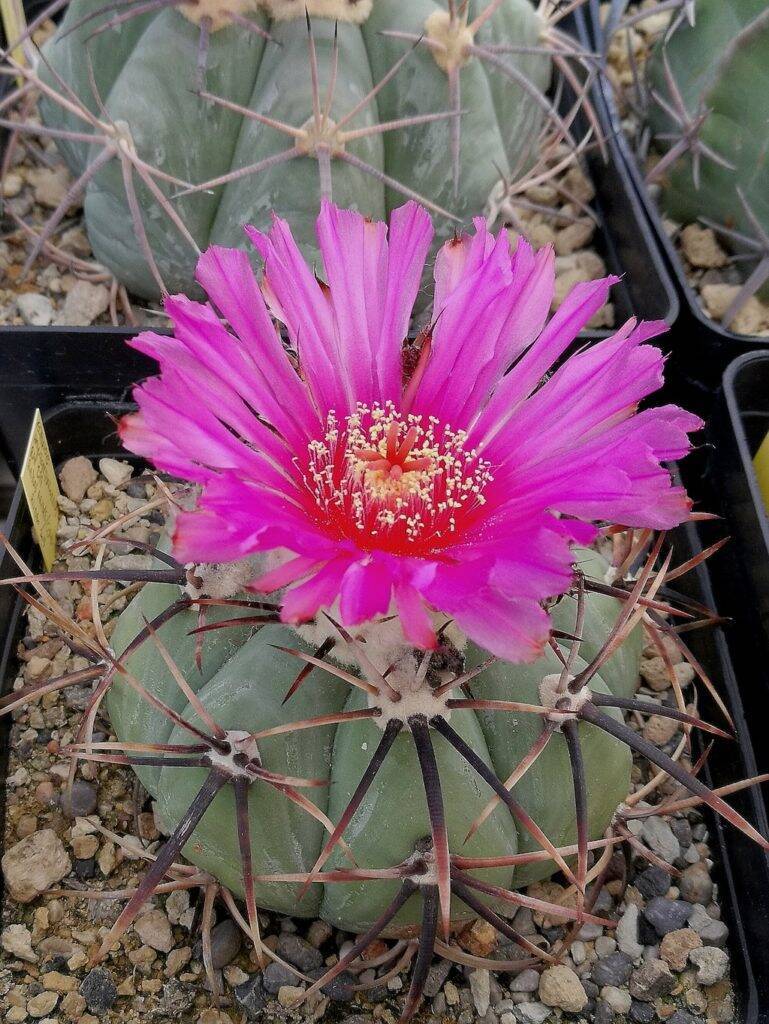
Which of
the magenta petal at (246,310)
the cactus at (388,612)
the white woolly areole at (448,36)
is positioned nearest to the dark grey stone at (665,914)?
the cactus at (388,612)

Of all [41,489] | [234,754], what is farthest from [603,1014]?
[41,489]

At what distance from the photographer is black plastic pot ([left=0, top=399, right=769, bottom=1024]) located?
2.83 feet

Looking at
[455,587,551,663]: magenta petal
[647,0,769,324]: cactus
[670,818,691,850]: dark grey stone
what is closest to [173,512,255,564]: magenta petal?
[455,587,551,663]: magenta petal

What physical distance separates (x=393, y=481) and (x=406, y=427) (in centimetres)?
7

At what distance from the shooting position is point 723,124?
50.6 inches

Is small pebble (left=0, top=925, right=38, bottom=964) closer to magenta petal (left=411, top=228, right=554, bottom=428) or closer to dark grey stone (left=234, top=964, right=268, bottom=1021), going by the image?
dark grey stone (left=234, top=964, right=268, bottom=1021)

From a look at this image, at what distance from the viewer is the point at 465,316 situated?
654 mm

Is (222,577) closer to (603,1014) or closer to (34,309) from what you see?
(603,1014)

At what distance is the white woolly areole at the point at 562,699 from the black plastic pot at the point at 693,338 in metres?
0.67

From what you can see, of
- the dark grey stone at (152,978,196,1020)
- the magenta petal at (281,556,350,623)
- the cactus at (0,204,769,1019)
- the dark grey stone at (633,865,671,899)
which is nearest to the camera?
the magenta petal at (281,556,350,623)

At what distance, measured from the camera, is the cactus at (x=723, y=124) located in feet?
4.05

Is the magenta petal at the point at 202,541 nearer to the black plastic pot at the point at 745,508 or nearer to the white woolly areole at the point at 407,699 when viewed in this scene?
the white woolly areole at the point at 407,699

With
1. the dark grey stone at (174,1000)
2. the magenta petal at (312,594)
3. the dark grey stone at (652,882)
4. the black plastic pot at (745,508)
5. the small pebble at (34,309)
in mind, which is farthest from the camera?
the small pebble at (34,309)

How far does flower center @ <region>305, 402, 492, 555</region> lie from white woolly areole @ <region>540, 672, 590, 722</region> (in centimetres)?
11
